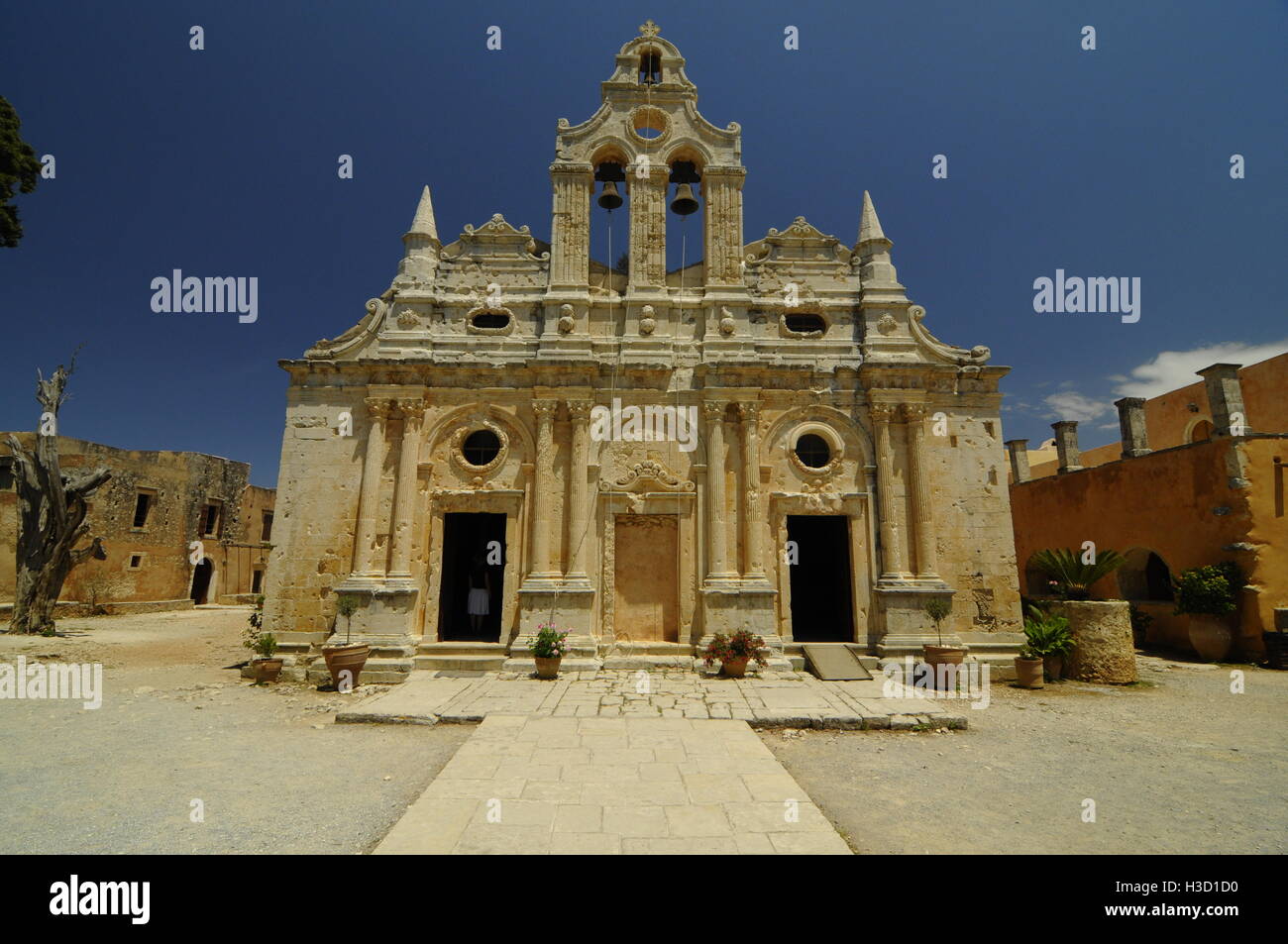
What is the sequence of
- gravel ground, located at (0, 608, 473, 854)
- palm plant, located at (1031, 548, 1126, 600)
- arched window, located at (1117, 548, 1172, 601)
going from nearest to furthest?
gravel ground, located at (0, 608, 473, 854) < palm plant, located at (1031, 548, 1126, 600) < arched window, located at (1117, 548, 1172, 601)

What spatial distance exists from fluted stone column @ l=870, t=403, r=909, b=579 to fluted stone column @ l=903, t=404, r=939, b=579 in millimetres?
415

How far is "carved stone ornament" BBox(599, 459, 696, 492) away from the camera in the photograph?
42.8ft

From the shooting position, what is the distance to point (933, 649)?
11414 mm

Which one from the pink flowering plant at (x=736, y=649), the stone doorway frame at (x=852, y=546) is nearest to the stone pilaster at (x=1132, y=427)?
the stone doorway frame at (x=852, y=546)

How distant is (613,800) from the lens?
5.51 m

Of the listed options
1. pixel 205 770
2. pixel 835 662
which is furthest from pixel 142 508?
pixel 835 662

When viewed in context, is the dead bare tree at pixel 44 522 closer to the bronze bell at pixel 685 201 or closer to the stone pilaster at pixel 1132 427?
the bronze bell at pixel 685 201

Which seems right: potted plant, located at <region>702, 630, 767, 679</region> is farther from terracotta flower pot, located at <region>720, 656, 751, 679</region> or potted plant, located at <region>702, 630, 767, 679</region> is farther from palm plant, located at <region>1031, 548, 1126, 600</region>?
palm plant, located at <region>1031, 548, 1126, 600</region>

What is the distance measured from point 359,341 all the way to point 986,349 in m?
15.0

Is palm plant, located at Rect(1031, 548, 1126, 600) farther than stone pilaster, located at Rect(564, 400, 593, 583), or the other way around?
stone pilaster, located at Rect(564, 400, 593, 583)

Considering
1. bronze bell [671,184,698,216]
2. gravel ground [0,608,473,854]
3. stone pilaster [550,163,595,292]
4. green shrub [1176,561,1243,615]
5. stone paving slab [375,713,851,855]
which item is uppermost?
bronze bell [671,184,698,216]

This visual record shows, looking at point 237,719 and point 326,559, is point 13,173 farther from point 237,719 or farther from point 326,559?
point 237,719

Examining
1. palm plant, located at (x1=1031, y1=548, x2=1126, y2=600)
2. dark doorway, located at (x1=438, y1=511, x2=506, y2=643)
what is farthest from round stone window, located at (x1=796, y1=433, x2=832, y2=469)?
dark doorway, located at (x1=438, y1=511, x2=506, y2=643)

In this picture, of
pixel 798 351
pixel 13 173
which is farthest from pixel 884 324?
pixel 13 173
